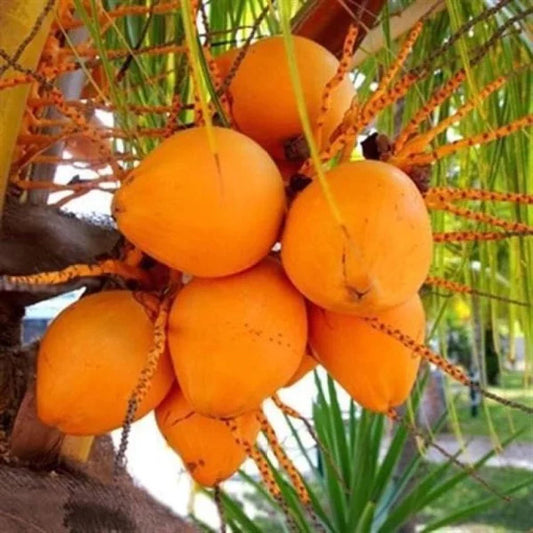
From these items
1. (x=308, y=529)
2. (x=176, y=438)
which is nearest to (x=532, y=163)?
(x=176, y=438)

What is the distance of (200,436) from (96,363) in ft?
0.30

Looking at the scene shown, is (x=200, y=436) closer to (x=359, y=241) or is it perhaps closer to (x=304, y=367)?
(x=304, y=367)

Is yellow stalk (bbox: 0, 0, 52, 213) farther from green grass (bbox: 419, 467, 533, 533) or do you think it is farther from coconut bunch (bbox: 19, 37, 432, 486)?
green grass (bbox: 419, 467, 533, 533)

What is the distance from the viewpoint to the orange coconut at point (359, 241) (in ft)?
1.61

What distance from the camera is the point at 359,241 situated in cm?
49

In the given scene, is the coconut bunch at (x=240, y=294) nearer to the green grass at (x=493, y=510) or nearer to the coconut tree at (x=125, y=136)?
the coconut tree at (x=125, y=136)

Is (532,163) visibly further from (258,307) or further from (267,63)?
(258,307)

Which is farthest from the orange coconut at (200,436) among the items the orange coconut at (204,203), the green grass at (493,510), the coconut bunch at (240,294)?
the green grass at (493,510)

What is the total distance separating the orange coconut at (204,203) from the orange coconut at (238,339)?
0.7 inches

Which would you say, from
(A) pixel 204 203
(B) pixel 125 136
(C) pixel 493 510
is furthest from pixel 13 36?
(C) pixel 493 510

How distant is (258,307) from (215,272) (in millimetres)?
31

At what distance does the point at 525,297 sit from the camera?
99cm

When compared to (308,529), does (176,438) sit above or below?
above

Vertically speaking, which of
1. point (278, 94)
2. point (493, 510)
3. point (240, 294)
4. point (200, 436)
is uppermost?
point (278, 94)
